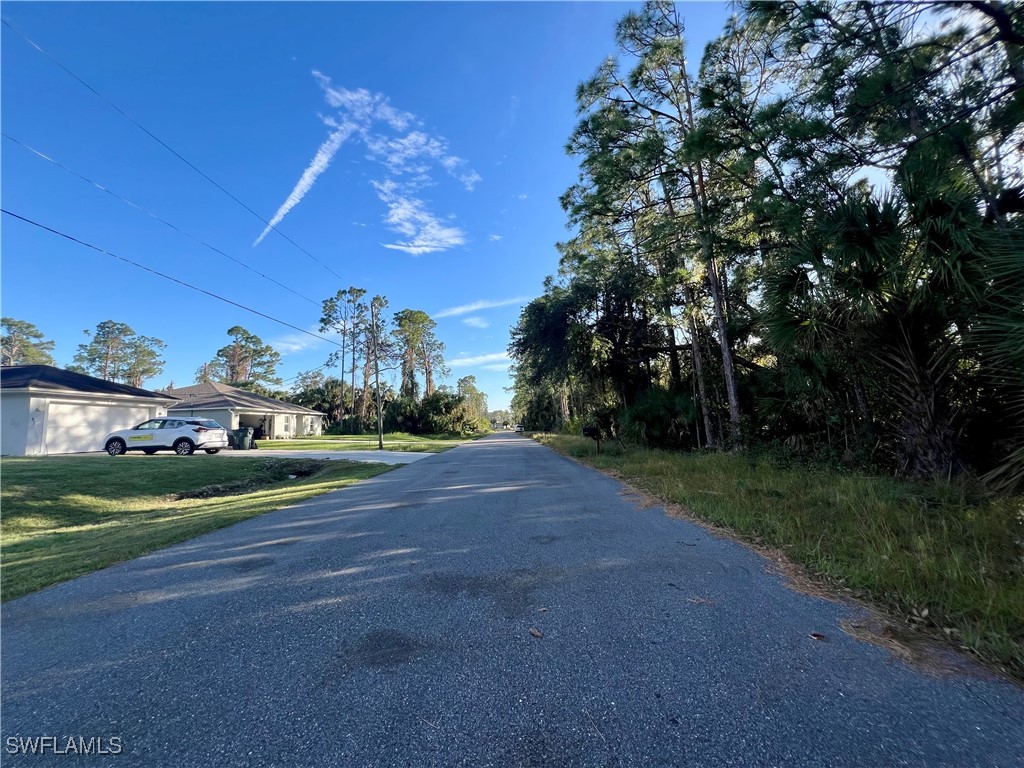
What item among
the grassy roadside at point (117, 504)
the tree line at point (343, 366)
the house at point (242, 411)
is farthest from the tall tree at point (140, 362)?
the grassy roadside at point (117, 504)

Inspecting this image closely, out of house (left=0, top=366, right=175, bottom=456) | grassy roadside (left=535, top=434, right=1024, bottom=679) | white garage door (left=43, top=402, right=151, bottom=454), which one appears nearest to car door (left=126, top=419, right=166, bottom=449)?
house (left=0, top=366, right=175, bottom=456)

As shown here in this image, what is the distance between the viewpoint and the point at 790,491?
5.89 meters

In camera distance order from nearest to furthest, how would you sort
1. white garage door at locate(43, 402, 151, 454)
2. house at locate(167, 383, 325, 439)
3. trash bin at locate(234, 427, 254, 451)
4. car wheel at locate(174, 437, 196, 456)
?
car wheel at locate(174, 437, 196, 456)
white garage door at locate(43, 402, 151, 454)
trash bin at locate(234, 427, 254, 451)
house at locate(167, 383, 325, 439)

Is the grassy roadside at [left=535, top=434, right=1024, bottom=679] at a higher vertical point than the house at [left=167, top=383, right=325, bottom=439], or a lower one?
lower

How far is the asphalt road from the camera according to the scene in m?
1.74

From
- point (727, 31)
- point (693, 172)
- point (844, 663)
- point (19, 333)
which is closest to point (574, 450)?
point (693, 172)

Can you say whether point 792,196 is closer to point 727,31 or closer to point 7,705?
point 727,31

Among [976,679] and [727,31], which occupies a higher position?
[727,31]

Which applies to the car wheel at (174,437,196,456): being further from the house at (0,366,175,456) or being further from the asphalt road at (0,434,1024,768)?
the asphalt road at (0,434,1024,768)

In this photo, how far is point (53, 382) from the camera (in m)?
17.8

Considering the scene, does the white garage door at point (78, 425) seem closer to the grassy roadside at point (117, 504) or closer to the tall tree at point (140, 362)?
the grassy roadside at point (117, 504)

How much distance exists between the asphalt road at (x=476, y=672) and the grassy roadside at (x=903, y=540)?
0.46 m

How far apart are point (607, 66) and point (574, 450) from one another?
40.5ft

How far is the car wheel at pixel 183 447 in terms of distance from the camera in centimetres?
1669
